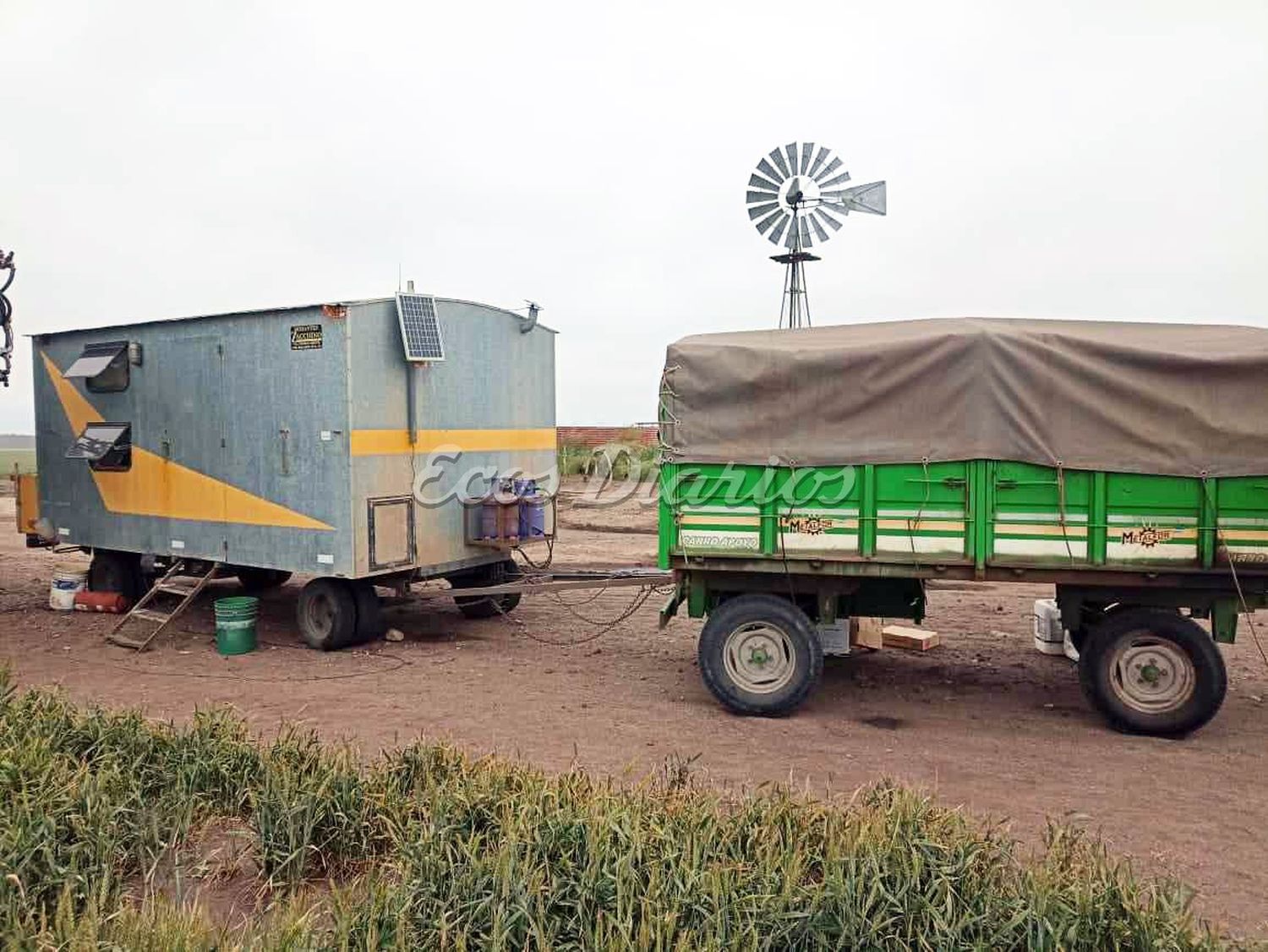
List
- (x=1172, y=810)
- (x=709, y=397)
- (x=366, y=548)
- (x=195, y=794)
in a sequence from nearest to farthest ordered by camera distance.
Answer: (x=195, y=794), (x=1172, y=810), (x=709, y=397), (x=366, y=548)

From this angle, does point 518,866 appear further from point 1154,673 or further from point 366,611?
point 366,611

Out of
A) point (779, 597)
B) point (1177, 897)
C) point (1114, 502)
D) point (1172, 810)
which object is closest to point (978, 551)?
point (1114, 502)

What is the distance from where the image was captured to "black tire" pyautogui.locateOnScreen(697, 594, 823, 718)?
24.1 ft

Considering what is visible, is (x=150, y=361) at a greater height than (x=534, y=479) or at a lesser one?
greater

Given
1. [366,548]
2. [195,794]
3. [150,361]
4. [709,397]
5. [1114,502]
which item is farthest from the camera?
[150,361]

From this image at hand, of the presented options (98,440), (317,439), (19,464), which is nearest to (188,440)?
(98,440)

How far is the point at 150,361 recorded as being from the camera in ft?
35.4

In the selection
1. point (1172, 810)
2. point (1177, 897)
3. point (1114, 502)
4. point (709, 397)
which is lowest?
point (1172, 810)

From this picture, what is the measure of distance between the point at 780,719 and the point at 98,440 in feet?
27.5

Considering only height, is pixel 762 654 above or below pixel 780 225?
below

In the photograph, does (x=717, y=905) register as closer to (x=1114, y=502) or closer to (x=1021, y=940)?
(x=1021, y=940)

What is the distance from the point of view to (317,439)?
30.8ft

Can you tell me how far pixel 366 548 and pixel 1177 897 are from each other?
7363 millimetres

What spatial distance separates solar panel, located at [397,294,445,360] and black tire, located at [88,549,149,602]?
5085 millimetres
